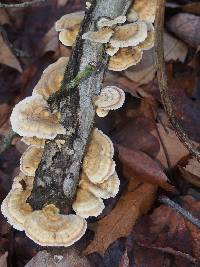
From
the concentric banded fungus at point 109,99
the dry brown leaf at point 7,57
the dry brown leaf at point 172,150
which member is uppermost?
the concentric banded fungus at point 109,99

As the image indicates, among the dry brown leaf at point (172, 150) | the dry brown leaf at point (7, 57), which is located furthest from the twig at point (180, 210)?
the dry brown leaf at point (7, 57)

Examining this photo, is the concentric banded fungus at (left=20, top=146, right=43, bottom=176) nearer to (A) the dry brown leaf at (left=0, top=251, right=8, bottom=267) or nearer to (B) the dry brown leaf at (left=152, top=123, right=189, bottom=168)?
(A) the dry brown leaf at (left=0, top=251, right=8, bottom=267)

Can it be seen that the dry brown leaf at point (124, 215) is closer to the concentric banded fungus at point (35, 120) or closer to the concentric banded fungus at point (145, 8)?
the concentric banded fungus at point (35, 120)

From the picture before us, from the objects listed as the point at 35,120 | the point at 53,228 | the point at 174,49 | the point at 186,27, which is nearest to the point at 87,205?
the point at 53,228

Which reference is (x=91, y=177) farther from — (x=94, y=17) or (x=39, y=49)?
(x=39, y=49)

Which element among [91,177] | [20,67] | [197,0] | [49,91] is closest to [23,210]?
[91,177]

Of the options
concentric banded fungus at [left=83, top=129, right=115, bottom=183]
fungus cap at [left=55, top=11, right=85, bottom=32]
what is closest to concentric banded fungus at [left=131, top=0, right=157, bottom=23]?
fungus cap at [left=55, top=11, right=85, bottom=32]
